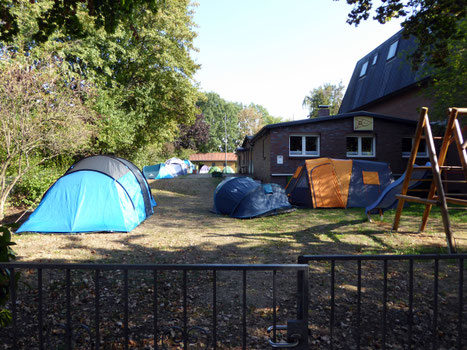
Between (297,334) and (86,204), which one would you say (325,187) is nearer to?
(86,204)

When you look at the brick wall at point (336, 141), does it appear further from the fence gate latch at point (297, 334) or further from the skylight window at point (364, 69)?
the fence gate latch at point (297, 334)

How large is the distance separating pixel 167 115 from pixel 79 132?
33.0ft

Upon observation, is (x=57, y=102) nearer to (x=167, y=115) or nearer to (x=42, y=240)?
(x=42, y=240)

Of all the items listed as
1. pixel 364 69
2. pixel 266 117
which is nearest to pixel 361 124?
pixel 364 69

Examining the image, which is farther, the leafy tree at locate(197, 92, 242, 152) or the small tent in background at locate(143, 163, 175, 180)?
the leafy tree at locate(197, 92, 242, 152)

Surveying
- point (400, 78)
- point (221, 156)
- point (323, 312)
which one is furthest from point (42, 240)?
point (221, 156)

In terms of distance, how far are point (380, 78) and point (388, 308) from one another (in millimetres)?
22130

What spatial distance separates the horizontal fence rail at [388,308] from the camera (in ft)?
9.67

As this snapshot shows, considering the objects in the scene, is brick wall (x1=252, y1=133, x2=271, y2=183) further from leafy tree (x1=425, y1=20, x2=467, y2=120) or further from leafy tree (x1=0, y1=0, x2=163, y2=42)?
leafy tree (x1=0, y1=0, x2=163, y2=42)

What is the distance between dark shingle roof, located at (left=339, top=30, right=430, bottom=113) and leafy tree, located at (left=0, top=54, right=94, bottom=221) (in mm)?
17828

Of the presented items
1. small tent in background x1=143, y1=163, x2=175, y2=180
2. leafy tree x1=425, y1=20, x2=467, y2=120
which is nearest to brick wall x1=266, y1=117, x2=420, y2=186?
leafy tree x1=425, y1=20, x2=467, y2=120

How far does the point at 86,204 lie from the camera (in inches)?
302

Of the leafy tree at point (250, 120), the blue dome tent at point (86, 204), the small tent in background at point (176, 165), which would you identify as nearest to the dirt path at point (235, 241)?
the blue dome tent at point (86, 204)

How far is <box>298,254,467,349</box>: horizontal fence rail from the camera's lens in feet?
9.67
